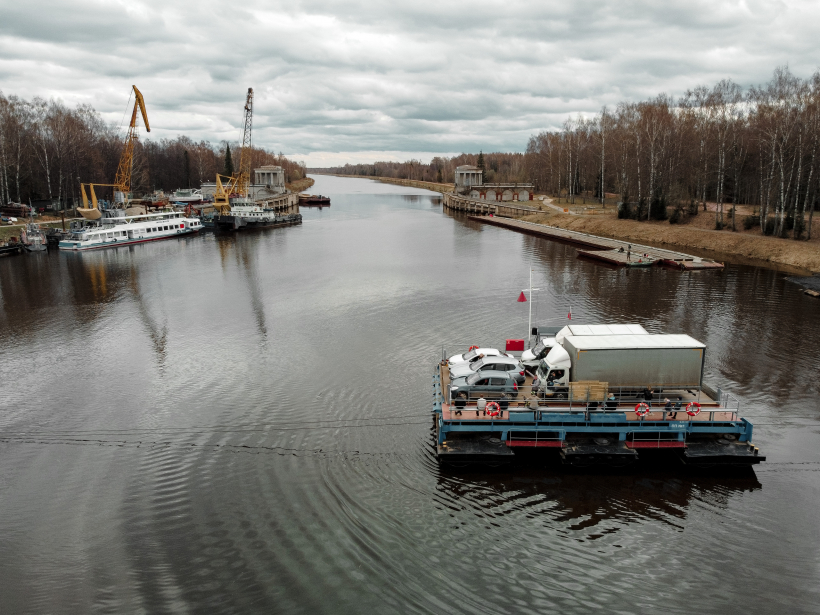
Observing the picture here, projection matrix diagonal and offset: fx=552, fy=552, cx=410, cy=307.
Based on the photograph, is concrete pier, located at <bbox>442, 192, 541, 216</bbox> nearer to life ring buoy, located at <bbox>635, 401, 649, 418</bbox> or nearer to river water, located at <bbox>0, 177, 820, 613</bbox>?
river water, located at <bbox>0, 177, 820, 613</bbox>

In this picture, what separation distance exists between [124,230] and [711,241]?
81984 mm

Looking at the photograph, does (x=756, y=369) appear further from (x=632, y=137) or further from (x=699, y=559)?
(x=632, y=137)

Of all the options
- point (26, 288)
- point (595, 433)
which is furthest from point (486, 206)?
point (595, 433)

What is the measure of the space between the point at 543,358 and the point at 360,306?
2166cm

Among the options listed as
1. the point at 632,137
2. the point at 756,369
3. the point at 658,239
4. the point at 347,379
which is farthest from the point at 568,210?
the point at 347,379

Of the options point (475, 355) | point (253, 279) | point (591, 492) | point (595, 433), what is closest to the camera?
point (591, 492)

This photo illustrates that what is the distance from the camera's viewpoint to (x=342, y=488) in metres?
18.3

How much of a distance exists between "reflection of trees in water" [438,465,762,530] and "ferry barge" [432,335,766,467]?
1.72 ft

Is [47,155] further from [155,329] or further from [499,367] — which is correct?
[499,367]

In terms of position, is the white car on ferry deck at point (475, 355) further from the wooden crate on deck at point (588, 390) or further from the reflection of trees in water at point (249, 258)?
the reflection of trees in water at point (249, 258)

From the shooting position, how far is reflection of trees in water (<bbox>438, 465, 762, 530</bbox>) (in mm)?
17234

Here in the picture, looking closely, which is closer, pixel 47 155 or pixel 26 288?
pixel 26 288

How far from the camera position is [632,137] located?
3494 inches

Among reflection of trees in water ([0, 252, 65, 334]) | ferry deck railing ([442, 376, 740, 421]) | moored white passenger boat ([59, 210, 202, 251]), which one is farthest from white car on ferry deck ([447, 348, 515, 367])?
moored white passenger boat ([59, 210, 202, 251])
